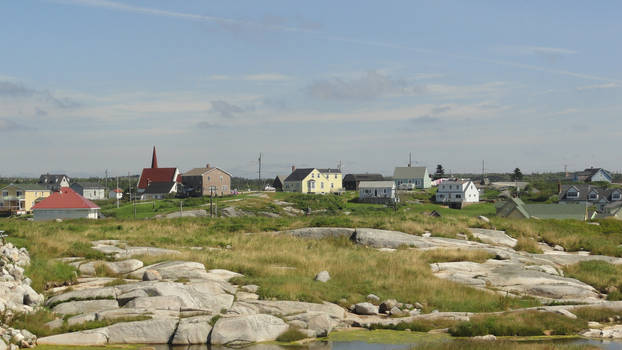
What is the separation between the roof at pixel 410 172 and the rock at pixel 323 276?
133m

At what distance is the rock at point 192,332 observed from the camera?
21109 millimetres

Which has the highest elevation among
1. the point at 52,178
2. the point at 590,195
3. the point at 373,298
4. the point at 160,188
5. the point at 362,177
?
the point at 362,177

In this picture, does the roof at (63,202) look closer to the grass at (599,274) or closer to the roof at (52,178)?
the grass at (599,274)

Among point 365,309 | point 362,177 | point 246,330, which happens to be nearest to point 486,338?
Answer: point 365,309

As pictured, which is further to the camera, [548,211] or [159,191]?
[159,191]

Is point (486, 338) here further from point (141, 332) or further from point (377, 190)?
point (377, 190)

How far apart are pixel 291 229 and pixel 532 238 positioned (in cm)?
1894

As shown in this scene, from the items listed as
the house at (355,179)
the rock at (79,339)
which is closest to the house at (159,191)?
the house at (355,179)

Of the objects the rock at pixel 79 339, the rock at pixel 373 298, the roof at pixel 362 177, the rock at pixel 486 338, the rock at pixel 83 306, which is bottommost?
the rock at pixel 486 338

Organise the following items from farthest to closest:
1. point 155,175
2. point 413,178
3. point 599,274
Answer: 1. point 413,178
2. point 155,175
3. point 599,274

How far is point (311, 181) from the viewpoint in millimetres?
143625

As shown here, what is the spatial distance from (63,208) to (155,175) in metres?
64.7

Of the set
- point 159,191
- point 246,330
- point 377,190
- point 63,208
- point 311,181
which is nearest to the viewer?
point 246,330

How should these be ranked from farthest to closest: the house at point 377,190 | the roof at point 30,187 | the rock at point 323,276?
1. the house at point 377,190
2. the roof at point 30,187
3. the rock at point 323,276
